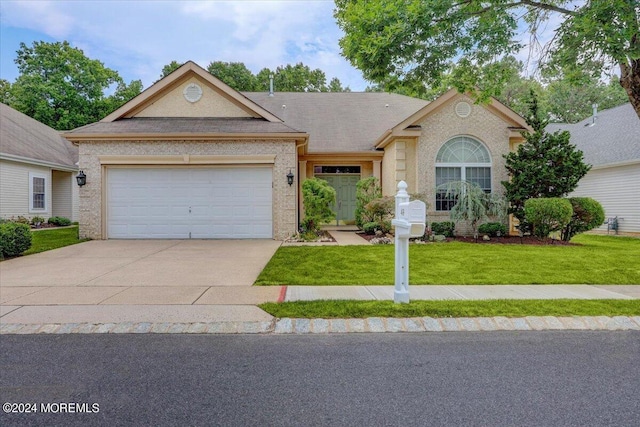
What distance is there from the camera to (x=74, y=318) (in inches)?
169

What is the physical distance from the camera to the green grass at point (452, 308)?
434cm

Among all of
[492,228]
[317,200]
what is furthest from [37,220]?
[492,228]

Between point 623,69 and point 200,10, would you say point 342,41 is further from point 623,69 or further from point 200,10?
point 200,10

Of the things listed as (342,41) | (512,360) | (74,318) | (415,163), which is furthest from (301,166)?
(512,360)

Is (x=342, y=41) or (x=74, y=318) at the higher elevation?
(x=342, y=41)

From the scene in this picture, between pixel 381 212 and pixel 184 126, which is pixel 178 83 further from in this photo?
pixel 381 212

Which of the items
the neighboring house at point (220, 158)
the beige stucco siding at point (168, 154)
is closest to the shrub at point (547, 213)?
the neighboring house at point (220, 158)

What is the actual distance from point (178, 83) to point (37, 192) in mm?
9458

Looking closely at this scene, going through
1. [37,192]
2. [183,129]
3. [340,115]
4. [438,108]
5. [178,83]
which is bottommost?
[37,192]

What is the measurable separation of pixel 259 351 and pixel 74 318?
2481 mm

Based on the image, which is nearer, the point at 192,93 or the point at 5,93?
the point at 192,93

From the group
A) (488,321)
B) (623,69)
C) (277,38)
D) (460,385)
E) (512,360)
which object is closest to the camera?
(460,385)

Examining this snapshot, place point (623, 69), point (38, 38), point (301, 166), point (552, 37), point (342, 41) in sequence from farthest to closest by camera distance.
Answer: point (38, 38)
point (301, 166)
point (342, 41)
point (552, 37)
point (623, 69)

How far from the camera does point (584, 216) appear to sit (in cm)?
1095
